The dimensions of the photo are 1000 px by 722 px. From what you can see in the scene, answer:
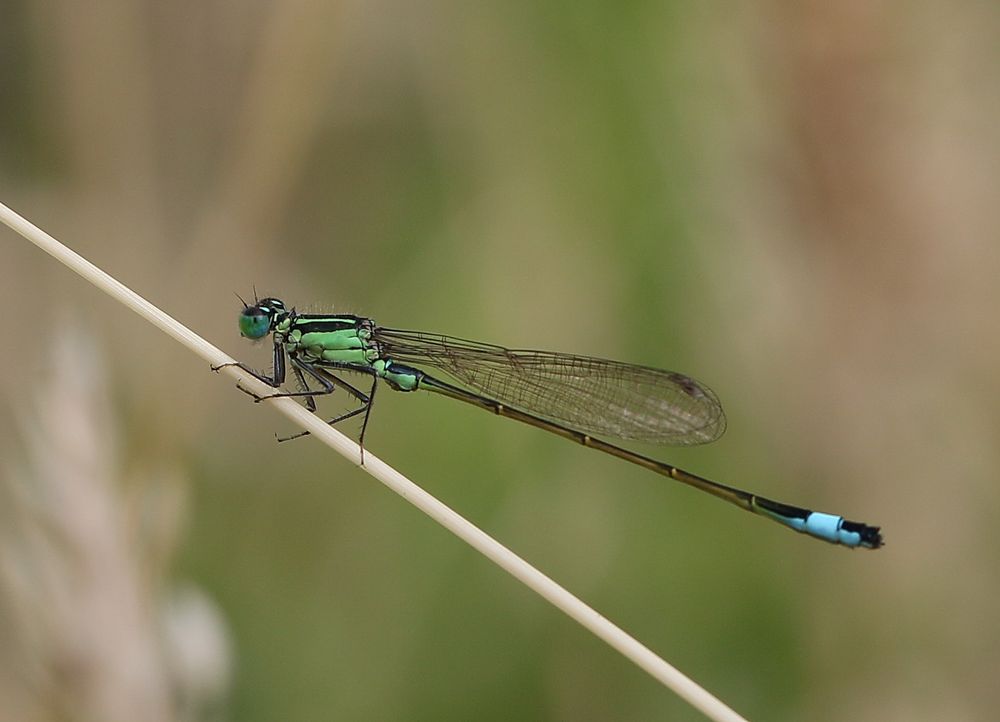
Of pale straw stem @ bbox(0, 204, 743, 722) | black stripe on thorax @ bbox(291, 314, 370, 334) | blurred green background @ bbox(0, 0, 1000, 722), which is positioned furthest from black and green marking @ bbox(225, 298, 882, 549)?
pale straw stem @ bbox(0, 204, 743, 722)

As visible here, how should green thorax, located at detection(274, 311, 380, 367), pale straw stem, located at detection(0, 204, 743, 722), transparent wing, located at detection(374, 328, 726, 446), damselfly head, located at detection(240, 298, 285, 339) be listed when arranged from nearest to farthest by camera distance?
pale straw stem, located at detection(0, 204, 743, 722), damselfly head, located at detection(240, 298, 285, 339), green thorax, located at detection(274, 311, 380, 367), transparent wing, located at detection(374, 328, 726, 446)

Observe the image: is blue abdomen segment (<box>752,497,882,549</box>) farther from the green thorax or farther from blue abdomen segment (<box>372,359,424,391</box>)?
the green thorax

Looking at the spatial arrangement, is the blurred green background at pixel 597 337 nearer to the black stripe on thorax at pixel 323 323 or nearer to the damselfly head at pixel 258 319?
the damselfly head at pixel 258 319

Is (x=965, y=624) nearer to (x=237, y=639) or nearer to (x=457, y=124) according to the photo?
(x=237, y=639)

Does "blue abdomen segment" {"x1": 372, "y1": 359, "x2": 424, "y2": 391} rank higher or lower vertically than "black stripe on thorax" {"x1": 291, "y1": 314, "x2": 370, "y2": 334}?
lower

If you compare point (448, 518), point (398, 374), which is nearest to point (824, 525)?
point (448, 518)

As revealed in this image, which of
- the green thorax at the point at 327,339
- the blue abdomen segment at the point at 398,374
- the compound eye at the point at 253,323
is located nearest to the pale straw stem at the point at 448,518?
the compound eye at the point at 253,323

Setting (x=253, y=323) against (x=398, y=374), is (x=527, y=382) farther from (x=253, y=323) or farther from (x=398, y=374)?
(x=253, y=323)

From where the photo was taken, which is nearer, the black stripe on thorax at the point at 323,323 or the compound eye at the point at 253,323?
the compound eye at the point at 253,323
